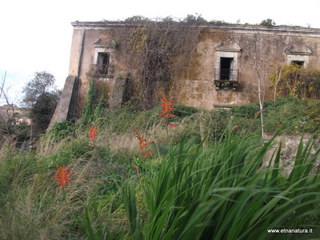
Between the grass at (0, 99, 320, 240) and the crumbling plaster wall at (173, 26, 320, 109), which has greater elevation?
the crumbling plaster wall at (173, 26, 320, 109)

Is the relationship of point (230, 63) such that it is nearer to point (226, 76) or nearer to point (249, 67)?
point (226, 76)

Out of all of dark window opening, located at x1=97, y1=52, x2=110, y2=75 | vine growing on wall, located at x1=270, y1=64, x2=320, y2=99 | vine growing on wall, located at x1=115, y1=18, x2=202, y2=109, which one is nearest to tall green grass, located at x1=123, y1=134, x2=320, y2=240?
vine growing on wall, located at x1=115, y1=18, x2=202, y2=109

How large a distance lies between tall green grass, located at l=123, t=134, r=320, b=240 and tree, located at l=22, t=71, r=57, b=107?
1602 centimetres

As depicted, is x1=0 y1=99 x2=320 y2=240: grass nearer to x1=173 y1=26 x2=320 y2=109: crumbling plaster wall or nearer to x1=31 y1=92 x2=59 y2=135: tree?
x1=173 y1=26 x2=320 y2=109: crumbling plaster wall

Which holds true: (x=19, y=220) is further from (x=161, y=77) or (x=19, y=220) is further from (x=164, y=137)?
(x=161, y=77)

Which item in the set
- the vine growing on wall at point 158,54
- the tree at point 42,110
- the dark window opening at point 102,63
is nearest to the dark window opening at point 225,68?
Result: the vine growing on wall at point 158,54

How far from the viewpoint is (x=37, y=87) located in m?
16.4

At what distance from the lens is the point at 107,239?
1738 mm

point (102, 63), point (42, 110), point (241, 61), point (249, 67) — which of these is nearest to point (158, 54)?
point (102, 63)

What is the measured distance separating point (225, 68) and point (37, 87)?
11.5 metres

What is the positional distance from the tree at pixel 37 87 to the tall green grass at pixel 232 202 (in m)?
16.0

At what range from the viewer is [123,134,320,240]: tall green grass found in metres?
1.06

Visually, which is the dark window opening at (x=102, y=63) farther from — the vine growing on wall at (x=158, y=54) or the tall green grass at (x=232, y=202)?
the tall green grass at (x=232, y=202)

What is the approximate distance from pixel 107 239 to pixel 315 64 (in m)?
14.9
